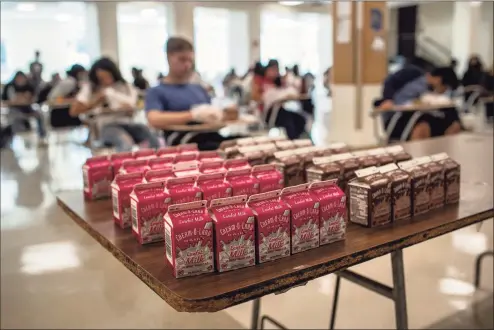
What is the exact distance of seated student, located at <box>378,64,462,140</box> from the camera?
5.11 m

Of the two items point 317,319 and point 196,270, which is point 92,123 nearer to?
point 317,319

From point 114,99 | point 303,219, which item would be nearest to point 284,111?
point 114,99

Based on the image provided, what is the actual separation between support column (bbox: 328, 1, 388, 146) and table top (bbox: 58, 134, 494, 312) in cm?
573

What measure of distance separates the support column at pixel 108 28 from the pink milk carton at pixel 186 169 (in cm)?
1164

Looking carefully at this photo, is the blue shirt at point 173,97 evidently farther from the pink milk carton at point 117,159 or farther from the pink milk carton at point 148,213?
the pink milk carton at point 148,213

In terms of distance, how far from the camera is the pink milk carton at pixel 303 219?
126 centimetres

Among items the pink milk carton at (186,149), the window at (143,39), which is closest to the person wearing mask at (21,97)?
the window at (143,39)

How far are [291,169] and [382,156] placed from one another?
12.3 inches

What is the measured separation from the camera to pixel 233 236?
1.17 m

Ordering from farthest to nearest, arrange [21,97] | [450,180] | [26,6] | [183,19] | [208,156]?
[26,6] < [183,19] < [21,97] < [208,156] < [450,180]

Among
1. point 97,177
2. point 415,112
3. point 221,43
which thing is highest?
point 221,43

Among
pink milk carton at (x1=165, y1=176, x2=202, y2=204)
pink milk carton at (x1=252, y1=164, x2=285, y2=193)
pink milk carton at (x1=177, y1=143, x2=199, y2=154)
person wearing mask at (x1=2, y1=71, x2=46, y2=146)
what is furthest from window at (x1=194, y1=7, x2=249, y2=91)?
pink milk carton at (x1=165, y1=176, x2=202, y2=204)

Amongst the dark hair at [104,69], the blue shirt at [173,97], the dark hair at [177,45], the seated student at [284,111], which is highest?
the dark hair at [177,45]

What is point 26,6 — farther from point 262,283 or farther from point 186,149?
point 262,283
